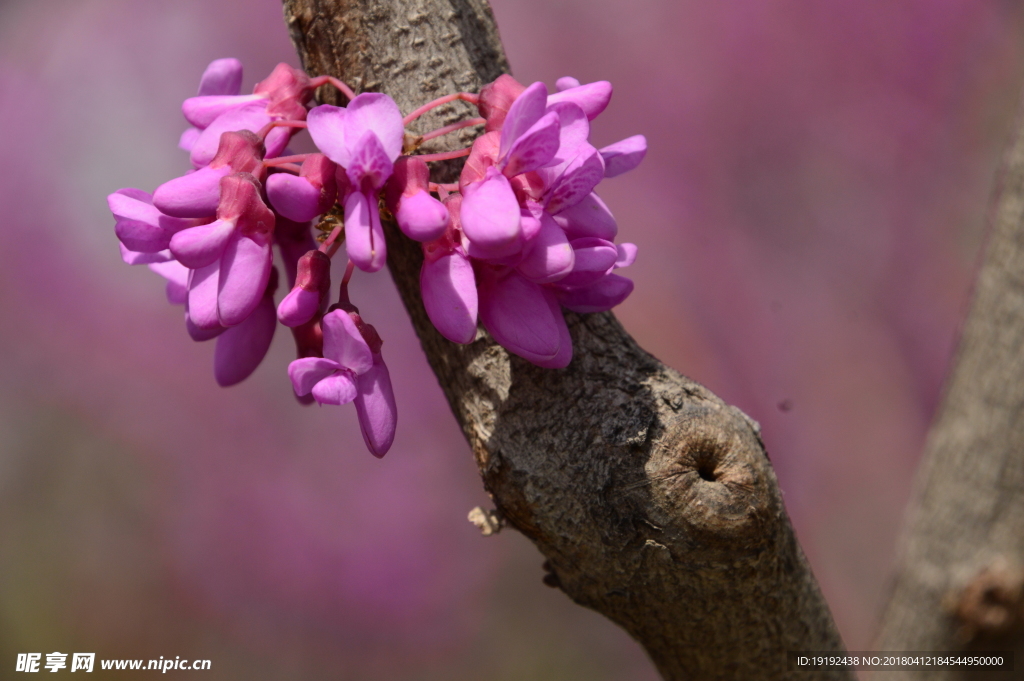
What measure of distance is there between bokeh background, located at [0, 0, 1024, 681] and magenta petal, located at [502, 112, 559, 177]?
150 cm

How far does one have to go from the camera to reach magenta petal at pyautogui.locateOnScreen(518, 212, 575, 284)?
35 cm

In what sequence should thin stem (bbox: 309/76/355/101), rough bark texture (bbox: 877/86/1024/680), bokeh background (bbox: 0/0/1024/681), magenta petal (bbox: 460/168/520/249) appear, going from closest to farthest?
1. magenta petal (bbox: 460/168/520/249)
2. thin stem (bbox: 309/76/355/101)
3. rough bark texture (bbox: 877/86/1024/680)
4. bokeh background (bbox: 0/0/1024/681)

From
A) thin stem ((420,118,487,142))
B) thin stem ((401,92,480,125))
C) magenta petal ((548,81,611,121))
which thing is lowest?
thin stem ((420,118,487,142))

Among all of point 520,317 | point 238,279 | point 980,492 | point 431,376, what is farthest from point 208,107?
point 431,376

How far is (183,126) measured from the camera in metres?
2.01

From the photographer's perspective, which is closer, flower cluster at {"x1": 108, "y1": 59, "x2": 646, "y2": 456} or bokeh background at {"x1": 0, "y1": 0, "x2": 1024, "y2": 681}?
flower cluster at {"x1": 108, "y1": 59, "x2": 646, "y2": 456}

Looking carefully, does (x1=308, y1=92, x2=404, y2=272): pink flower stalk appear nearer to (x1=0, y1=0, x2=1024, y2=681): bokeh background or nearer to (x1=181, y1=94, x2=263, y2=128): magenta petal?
(x1=181, y1=94, x2=263, y2=128): magenta petal

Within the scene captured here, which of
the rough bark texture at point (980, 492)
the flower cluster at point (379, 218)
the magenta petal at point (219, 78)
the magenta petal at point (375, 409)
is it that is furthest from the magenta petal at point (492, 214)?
the rough bark texture at point (980, 492)

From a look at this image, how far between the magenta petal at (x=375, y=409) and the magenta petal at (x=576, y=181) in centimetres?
13

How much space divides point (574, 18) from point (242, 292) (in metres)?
1.94

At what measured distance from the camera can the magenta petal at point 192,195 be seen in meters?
0.35

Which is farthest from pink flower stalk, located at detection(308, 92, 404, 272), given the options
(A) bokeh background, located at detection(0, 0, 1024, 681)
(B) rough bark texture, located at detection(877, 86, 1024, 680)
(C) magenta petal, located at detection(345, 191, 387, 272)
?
(A) bokeh background, located at detection(0, 0, 1024, 681)

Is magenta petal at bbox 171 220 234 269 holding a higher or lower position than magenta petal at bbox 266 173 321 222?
lower

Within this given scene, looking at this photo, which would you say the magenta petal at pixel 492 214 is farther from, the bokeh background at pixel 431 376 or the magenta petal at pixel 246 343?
the bokeh background at pixel 431 376
